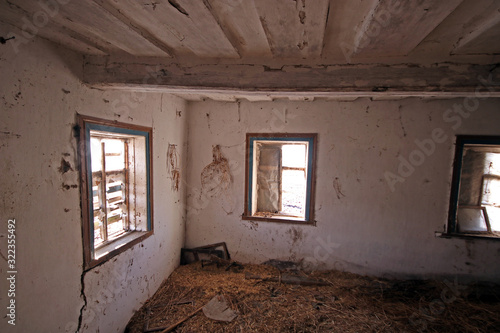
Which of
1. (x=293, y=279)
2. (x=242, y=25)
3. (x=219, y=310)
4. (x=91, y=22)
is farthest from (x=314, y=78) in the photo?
(x=293, y=279)

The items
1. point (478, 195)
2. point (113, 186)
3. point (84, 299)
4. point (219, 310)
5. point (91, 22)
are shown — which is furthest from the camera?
point (478, 195)

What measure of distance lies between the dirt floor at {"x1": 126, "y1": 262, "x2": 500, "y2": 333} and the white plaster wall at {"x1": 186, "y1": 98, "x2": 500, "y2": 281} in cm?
23

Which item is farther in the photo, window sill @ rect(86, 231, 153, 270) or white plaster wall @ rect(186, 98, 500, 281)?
white plaster wall @ rect(186, 98, 500, 281)

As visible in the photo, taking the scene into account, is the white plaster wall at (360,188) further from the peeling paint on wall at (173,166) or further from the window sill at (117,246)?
the window sill at (117,246)

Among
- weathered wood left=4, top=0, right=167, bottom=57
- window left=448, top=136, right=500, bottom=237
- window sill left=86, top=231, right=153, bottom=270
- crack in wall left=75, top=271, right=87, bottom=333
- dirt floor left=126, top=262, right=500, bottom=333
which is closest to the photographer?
weathered wood left=4, top=0, right=167, bottom=57

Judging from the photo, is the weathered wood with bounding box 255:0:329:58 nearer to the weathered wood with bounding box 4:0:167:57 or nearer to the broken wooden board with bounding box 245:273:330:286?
the weathered wood with bounding box 4:0:167:57

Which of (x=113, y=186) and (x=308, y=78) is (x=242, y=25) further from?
(x=113, y=186)

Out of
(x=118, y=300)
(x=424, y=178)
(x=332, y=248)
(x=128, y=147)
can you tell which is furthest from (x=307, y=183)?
(x=118, y=300)

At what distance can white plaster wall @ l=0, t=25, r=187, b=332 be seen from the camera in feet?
4.17

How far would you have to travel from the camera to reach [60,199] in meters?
1.58

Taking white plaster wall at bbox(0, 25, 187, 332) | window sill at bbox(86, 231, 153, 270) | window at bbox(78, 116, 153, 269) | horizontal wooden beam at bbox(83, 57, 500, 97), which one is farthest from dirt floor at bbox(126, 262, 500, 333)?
horizontal wooden beam at bbox(83, 57, 500, 97)

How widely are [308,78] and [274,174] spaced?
233 cm

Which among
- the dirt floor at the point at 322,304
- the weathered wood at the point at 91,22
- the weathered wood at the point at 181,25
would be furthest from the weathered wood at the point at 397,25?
the dirt floor at the point at 322,304

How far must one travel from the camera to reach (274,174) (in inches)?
142
